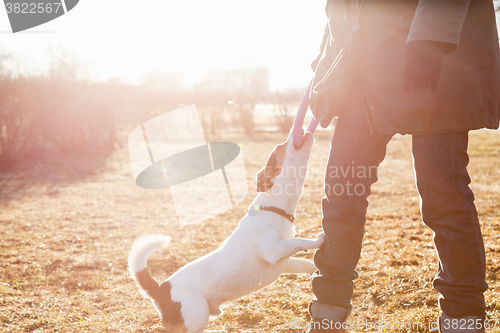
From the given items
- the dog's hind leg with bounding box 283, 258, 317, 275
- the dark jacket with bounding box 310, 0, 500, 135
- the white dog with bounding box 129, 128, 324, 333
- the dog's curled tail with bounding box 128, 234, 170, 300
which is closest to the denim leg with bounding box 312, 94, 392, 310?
the dark jacket with bounding box 310, 0, 500, 135

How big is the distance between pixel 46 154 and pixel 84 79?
2.92 meters

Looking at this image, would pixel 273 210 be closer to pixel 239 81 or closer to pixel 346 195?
pixel 346 195

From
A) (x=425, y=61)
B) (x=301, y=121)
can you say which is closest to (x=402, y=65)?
(x=425, y=61)

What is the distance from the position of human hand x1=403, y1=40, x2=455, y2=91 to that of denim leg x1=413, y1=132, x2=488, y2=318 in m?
0.30

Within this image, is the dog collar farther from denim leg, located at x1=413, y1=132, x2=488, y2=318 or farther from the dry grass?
denim leg, located at x1=413, y1=132, x2=488, y2=318

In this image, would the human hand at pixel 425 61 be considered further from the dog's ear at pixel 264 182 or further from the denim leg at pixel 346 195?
the dog's ear at pixel 264 182

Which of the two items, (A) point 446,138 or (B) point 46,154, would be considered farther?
(B) point 46,154

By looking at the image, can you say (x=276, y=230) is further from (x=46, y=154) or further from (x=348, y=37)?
(x=46, y=154)

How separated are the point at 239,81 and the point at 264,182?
2098 cm

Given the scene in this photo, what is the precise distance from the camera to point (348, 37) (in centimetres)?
200

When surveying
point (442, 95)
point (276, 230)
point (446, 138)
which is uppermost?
point (442, 95)

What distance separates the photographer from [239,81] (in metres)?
23.2

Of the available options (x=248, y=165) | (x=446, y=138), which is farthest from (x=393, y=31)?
(x=248, y=165)

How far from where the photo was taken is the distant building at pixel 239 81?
2073 cm
